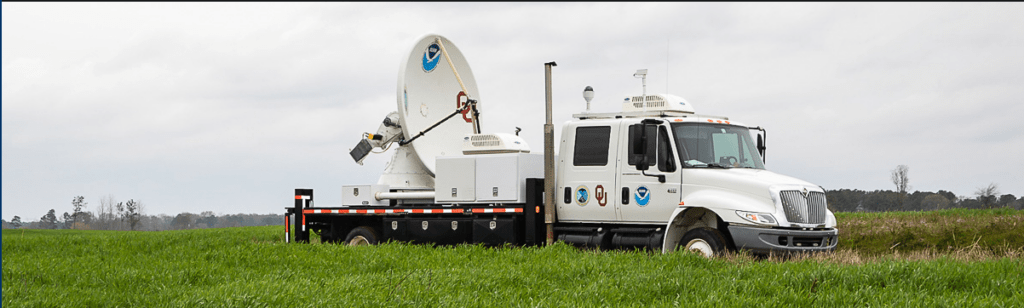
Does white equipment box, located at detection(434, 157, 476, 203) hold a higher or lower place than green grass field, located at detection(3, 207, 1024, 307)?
higher

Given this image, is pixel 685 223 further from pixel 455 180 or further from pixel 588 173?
pixel 455 180

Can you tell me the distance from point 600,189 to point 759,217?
8.13ft

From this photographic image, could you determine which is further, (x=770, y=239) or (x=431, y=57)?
(x=431, y=57)

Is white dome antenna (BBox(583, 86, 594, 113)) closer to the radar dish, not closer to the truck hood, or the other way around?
the truck hood

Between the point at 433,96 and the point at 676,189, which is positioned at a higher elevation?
the point at 433,96

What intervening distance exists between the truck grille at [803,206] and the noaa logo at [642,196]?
1935mm

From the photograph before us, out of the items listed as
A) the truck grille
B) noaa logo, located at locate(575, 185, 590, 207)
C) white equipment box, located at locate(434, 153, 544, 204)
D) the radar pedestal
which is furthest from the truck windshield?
the radar pedestal

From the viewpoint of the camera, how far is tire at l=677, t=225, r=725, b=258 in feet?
38.0

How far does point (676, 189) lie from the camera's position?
39.8 feet

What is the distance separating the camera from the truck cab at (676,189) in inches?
457

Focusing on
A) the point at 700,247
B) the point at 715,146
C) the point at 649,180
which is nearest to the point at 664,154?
the point at 649,180

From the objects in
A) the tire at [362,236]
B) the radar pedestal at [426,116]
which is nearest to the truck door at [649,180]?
the radar pedestal at [426,116]

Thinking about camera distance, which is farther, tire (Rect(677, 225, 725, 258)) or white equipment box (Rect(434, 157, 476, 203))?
white equipment box (Rect(434, 157, 476, 203))

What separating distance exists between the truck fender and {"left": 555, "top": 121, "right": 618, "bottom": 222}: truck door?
0.95m
